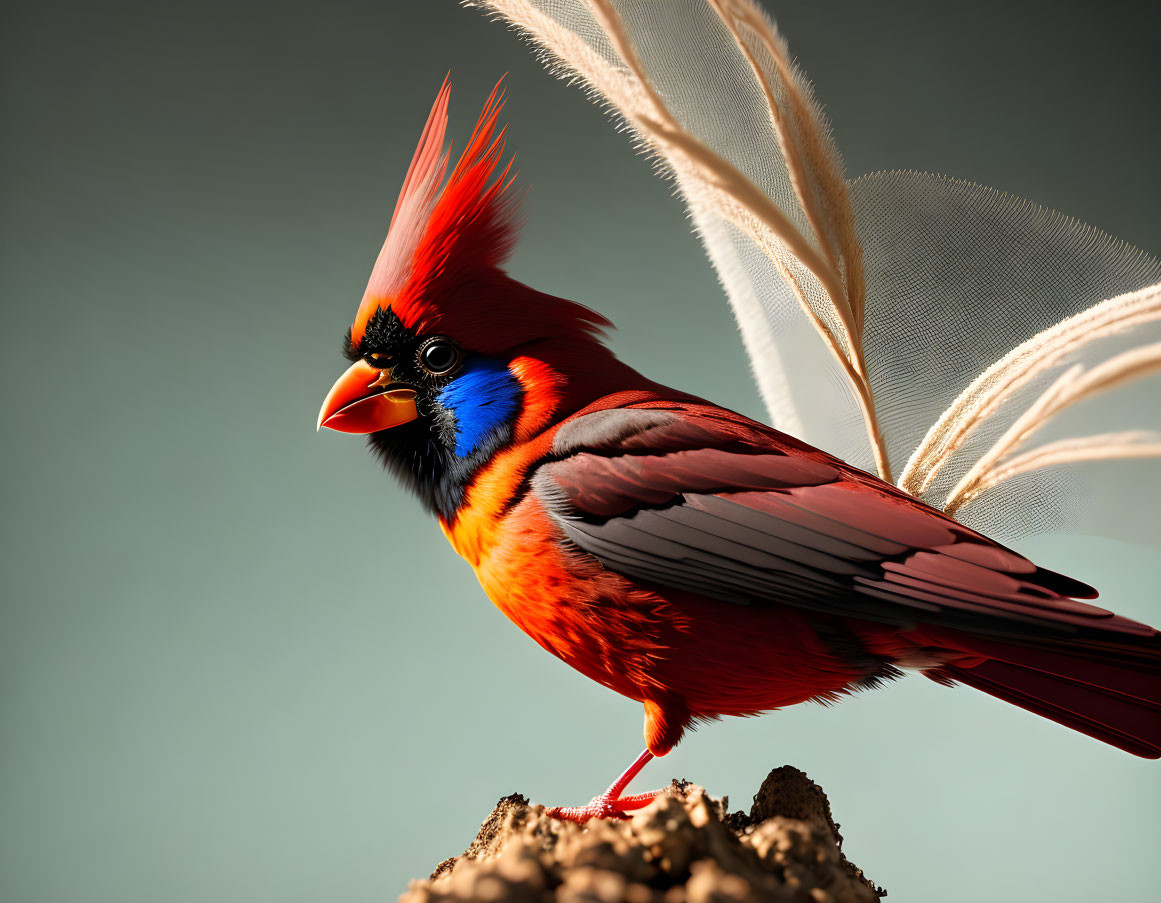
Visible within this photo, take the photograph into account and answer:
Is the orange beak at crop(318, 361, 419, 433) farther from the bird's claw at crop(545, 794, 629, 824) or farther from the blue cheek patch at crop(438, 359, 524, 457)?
the bird's claw at crop(545, 794, 629, 824)

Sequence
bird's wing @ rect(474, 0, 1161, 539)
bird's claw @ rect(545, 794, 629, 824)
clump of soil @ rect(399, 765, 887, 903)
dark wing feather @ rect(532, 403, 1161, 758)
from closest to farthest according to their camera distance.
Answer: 1. clump of soil @ rect(399, 765, 887, 903)
2. dark wing feather @ rect(532, 403, 1161, 758)
3. bird's claw @ rect(545, 794, 629, 824)
4. bird's wing @ rect(474, 0, 1161, 539)

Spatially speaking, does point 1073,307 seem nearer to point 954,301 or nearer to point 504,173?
point 954,301

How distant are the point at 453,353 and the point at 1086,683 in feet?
2.26

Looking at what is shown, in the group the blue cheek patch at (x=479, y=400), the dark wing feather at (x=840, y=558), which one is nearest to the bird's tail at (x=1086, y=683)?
the dark wing feather at (x=840, y=558)

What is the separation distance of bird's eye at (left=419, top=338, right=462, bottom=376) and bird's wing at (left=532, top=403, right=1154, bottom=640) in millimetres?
157

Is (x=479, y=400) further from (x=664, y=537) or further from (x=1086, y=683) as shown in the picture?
(x=1086, y=683)

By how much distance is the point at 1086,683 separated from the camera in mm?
756

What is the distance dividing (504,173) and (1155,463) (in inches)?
38.4

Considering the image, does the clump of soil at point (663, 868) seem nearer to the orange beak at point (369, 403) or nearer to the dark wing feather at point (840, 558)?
the dark wing feather at point (840, 558)

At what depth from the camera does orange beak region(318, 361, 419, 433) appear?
0.93 meters

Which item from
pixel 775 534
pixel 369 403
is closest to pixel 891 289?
pixel 775 534

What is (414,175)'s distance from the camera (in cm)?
101

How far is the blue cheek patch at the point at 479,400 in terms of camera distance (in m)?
0.89

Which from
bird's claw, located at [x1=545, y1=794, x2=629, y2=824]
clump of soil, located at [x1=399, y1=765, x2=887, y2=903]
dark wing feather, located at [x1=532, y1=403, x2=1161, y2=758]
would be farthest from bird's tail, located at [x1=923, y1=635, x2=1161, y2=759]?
bird's claw, located at [x1=545, y1=794, x2=629, y2=824]
